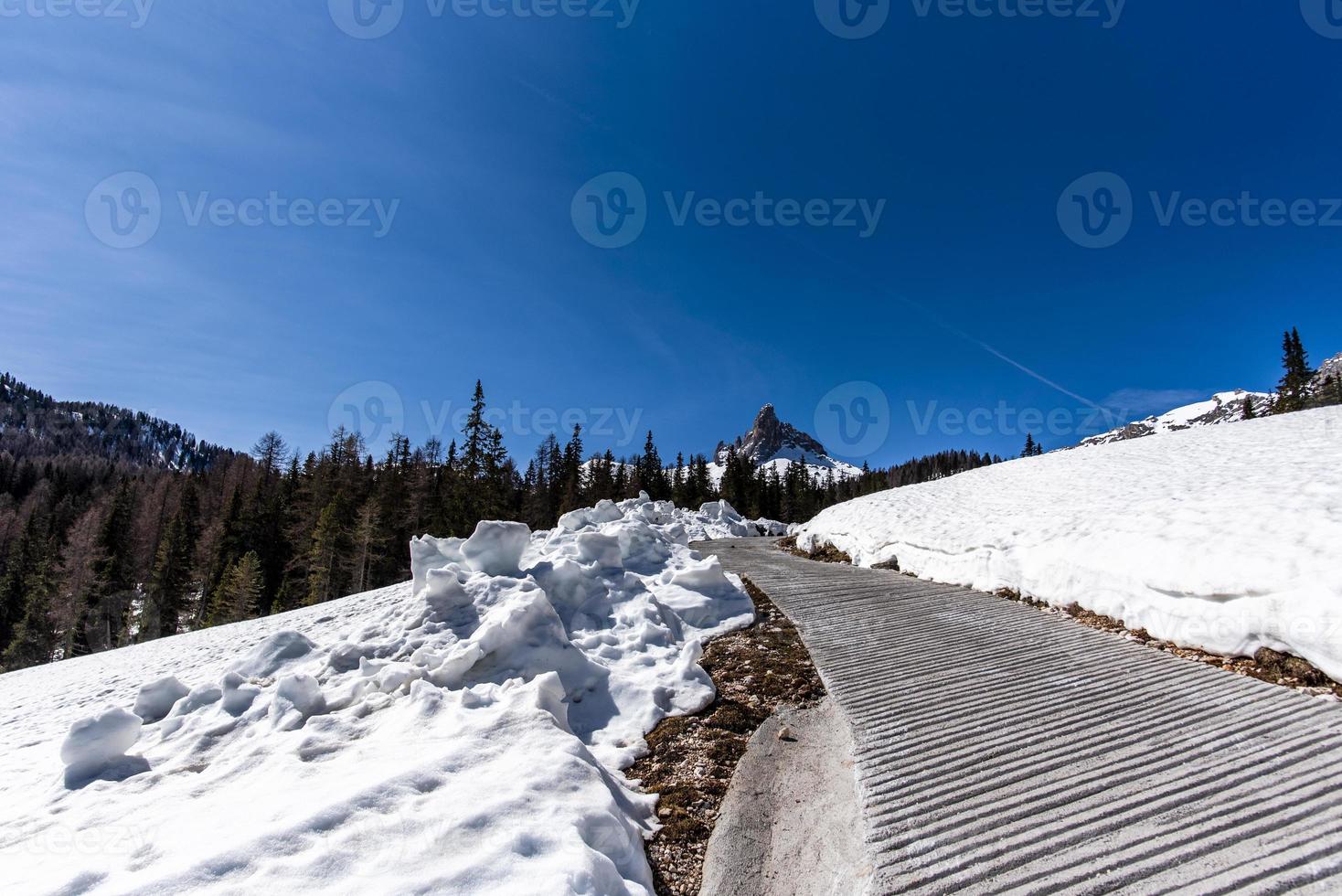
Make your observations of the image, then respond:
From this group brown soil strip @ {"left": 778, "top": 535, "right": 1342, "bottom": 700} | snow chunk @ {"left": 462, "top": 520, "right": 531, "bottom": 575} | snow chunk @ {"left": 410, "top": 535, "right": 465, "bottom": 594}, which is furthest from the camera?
snow chunk @ {"left": 410, "top": 535, "right": 465, "bottom": 594}

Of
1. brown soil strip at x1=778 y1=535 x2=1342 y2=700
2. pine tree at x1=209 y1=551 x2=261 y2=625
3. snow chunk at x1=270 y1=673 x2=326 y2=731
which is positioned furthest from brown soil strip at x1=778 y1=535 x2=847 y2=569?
pine tree at x1=209 y1=551 x2=261 y2=625

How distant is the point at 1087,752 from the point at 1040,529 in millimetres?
8977

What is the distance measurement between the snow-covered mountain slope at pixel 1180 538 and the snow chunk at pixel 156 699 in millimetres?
13426

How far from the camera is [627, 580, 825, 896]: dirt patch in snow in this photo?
4.27 m

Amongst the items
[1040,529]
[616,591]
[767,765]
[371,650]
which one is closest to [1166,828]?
[767,765]

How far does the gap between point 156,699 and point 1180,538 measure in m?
15.0

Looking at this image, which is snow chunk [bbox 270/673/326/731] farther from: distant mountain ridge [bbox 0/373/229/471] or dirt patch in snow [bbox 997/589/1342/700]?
distant mountain ridge [bbox 0/373/229/471]

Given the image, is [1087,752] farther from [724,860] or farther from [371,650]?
[371,650]

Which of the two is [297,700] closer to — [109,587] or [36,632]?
[36,632]

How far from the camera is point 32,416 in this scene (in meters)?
172

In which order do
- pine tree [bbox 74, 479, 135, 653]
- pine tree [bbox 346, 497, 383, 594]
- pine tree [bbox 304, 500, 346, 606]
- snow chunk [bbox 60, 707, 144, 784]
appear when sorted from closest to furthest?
1. snow chunk [bbox 60, 707, 144, 784]
2. pine tree [bbox 304, 500, 346, 606]
3. pine tree [bbox 346, 497, 383, 594]
4. pine tree [bbox 74, 479, 135, 653]

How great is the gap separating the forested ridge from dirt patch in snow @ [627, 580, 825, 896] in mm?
31607

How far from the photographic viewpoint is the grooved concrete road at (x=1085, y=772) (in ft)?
11.3

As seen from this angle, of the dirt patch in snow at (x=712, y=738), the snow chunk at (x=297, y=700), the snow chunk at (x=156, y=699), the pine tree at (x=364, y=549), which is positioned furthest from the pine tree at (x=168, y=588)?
the dirt patch in snow at (x=712, y=738)
